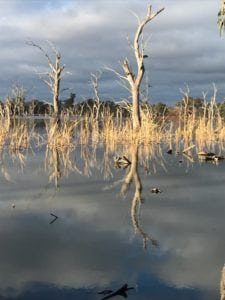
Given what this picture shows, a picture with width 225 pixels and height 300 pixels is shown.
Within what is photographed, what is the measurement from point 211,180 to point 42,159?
18.4ft

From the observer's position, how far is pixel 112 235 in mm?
6219

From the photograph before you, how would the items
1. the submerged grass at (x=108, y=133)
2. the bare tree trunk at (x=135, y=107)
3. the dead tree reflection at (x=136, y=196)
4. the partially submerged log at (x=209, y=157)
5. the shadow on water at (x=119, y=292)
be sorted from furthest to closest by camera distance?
the bare tree trunk at (x=135, y=107) → the submerged grass at (x=108, y=133) → the partially submerged log at (x=209, y=157) → the dead tree reflection at (x=136, y=196) → the shadow on water at (x=119, y=292)

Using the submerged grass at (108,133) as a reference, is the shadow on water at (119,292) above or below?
below

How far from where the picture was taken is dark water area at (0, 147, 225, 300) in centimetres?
457

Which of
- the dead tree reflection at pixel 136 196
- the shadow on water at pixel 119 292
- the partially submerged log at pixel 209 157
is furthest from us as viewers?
the partially submerged log at pixel 209 157

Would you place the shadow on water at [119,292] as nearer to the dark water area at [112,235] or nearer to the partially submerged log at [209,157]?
the dark water area at [112,235]

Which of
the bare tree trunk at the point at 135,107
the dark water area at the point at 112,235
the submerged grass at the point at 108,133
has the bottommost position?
the dark water area at the point at 112,235

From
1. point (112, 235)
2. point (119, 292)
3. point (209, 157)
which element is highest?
point (209, 157)

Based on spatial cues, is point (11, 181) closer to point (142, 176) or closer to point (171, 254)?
point (142, 176)

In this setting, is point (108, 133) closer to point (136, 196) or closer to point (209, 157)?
point (209, 157)

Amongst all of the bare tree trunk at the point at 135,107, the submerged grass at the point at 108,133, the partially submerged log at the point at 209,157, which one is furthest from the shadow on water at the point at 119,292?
the bare tree trunk at the point at 135,107

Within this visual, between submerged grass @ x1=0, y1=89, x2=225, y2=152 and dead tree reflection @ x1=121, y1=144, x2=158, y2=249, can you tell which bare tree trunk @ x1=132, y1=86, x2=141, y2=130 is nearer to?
submerged grass @ x1=0, y1=89, x2=225, y2=152

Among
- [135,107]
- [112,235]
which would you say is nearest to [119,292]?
[112,235]

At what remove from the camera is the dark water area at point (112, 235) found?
4.57 m
